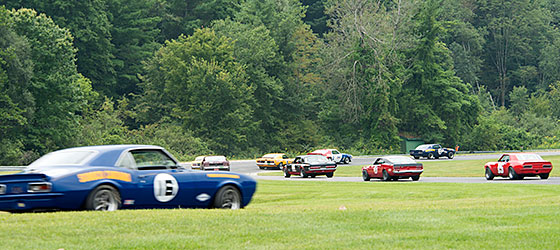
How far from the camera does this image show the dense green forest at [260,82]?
79.3 m

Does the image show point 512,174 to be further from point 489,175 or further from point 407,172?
point 407,172

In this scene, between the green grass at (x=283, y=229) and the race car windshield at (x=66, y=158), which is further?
the race car windshield at (x=66, y=158)

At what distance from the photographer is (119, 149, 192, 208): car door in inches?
531

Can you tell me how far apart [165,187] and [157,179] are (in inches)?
9.0

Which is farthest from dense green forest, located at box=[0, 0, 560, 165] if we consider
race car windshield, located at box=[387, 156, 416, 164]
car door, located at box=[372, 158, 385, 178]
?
race car windshield, located at box=[387, 156, 416, 164]

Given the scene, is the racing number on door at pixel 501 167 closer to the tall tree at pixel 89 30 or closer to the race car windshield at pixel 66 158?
the race car windshield at pixel 66 158

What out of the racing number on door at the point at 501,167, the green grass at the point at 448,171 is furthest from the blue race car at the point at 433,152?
the racing number on door at the point at 501,167

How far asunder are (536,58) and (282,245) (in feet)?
419

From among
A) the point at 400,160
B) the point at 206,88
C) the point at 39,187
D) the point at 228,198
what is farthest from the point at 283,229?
the point at 206,88

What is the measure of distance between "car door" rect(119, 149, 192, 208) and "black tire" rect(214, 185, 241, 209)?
2.38 ft

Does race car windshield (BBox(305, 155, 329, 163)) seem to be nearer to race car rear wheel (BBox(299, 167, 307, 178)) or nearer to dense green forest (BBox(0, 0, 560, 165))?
race car rear wheel (BBox(299, 167, 307, 178))

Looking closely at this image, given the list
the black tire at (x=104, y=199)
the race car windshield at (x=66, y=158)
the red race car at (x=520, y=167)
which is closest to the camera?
the black tire at (x=104, y=199)

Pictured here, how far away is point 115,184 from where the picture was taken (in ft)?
42.9

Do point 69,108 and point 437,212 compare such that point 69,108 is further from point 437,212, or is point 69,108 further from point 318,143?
point 437,212
